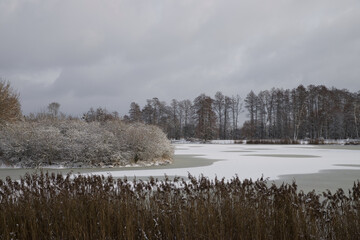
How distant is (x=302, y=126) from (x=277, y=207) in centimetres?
6857

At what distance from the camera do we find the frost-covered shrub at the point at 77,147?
15.6 m

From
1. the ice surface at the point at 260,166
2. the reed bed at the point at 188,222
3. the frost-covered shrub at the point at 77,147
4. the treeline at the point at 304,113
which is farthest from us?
the treeline at the point at 304,113

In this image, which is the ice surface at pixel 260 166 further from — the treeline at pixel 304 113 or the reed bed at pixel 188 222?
the treeline at pixel 304 113

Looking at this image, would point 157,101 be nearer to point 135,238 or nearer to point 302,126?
point 302,126

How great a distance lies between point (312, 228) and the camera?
3580 mm

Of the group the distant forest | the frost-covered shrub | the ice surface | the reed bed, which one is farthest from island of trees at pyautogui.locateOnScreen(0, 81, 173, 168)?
the distant forest

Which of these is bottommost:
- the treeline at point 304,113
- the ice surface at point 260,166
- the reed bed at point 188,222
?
the ice surface at point 260,166

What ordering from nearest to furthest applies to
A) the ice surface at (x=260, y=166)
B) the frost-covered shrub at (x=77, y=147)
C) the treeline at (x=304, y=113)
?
the ice surface at (x=260, y=166) → the frost-covered shrub at (x=77, y=147) → the treeline at (x=304, y=113)

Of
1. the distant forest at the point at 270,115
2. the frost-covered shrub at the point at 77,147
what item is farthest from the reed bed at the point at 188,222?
the distant forest at the point at 270,115

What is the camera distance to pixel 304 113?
218 ft

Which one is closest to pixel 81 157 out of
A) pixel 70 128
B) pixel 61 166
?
pixel 61 166

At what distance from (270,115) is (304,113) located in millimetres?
8830

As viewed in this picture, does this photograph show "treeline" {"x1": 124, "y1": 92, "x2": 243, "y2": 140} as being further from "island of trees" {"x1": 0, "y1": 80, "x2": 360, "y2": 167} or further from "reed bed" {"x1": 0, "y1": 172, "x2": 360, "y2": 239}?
"reed bed" {"x1": 0, "y1": 172, "x2": 360, "y2": 239}

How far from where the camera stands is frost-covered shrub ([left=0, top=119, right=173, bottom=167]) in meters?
15.6
